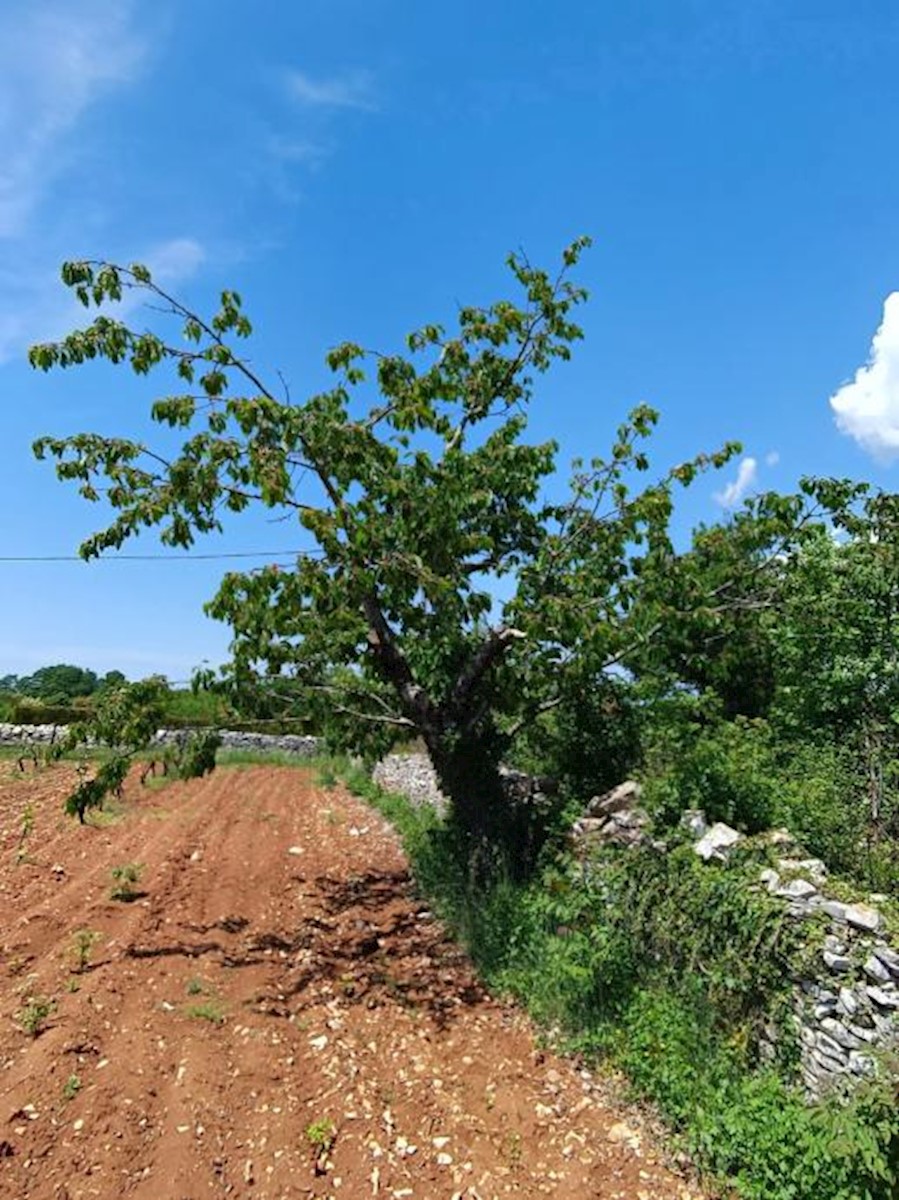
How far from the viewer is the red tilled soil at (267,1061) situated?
439 cm

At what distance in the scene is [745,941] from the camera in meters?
5.16

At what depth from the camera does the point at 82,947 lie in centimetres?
693

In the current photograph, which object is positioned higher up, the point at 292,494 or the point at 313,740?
the point at 292,494

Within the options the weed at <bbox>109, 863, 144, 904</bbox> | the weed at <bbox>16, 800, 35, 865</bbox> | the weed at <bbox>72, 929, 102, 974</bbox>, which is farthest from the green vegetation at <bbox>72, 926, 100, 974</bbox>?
A: the weed at <bbox>16, 800, 35, 865</bbox>

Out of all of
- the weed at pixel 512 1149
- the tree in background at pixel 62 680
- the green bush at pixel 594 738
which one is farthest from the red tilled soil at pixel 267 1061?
the tree in background at pixel 62 680

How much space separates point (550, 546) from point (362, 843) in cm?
638

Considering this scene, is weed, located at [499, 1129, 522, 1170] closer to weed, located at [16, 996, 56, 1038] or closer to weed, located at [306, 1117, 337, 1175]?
weed, located at [306, 1117, 337, 1175]

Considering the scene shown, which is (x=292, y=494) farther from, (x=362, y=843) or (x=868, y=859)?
(x=362, y=843)

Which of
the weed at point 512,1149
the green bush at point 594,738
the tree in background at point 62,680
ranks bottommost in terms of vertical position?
the weed at point 512,1149

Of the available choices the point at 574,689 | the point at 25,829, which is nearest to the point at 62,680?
the point at 25,829

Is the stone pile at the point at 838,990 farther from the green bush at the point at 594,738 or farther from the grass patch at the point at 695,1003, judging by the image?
the green bush at the point at 594,738

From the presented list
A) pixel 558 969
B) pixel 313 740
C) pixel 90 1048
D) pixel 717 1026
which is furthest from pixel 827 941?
pixel 313 740

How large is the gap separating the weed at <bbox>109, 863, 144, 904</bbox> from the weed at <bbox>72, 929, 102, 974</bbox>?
101 centimetres

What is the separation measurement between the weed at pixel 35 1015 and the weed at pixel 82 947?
0.60 metres
